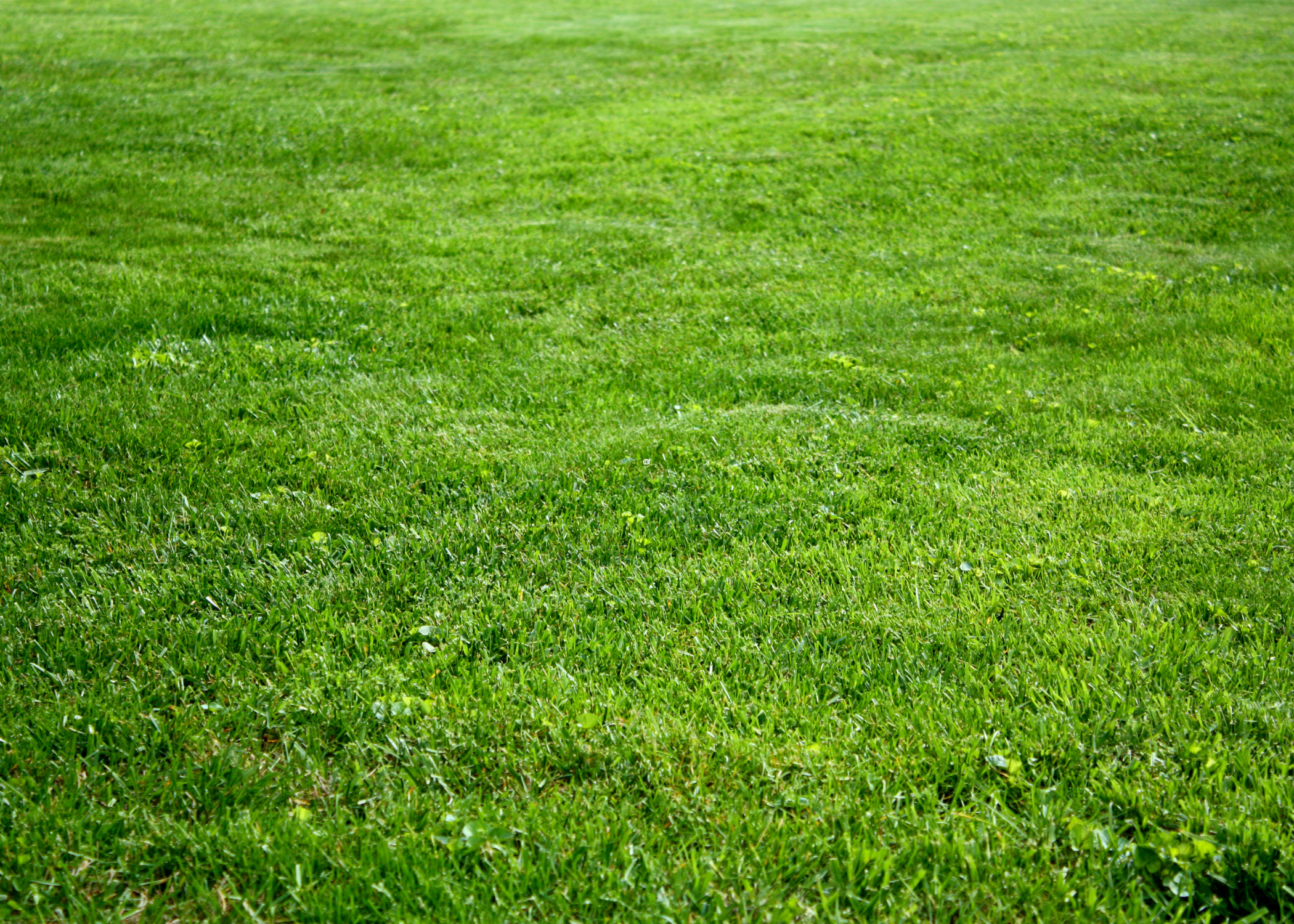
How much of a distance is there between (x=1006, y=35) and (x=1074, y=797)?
74.1 ft

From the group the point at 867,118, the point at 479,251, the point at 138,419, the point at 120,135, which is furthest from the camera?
the point at 867,118

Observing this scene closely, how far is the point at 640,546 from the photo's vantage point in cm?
454

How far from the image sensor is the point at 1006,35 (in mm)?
21812

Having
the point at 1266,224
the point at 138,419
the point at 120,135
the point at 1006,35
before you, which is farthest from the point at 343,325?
the point at 1006,35

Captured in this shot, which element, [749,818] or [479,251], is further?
[479,251]

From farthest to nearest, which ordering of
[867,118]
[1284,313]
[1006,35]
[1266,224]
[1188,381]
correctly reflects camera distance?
[1006,35]
[867,118]
[1266,224]
[1284,313]
[1188,381]

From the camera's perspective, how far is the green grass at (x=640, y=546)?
9.62ft

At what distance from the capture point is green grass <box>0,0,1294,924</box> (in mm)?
2932

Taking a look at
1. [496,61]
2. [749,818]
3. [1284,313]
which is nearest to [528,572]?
[749,818]

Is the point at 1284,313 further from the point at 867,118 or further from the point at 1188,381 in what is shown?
the point at 867,118

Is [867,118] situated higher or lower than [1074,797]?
higher

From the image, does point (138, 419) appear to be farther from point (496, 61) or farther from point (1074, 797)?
point (496, 61)

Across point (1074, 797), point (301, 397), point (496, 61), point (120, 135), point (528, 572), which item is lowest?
point (1074, 797)

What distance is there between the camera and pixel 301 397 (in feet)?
19.2
